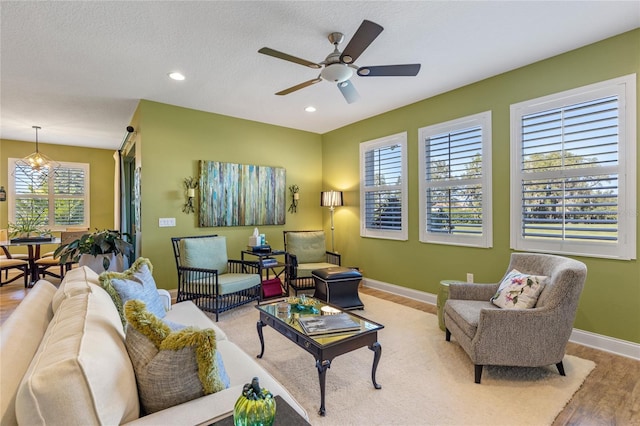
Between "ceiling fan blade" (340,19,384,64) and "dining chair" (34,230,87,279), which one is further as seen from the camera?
"dining chair" (34,230,87,279)

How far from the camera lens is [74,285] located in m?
1.66

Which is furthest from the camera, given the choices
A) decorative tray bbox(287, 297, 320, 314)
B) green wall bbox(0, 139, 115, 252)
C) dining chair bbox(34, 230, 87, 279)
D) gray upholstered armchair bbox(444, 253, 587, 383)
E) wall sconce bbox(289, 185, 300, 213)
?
green wall bbox(0, 139, 115, 252)

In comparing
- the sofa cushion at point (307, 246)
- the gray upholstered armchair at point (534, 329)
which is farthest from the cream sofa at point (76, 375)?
the sofa cushion at point (307, 246)

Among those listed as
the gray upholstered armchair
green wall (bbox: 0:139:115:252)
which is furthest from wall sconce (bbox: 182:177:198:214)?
green wall (bbox: 0:139:115:252)

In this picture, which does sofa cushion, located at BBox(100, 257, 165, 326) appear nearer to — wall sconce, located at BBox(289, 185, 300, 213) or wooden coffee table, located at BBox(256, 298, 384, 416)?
wooden coffee table, located at BBox(256, 298, 384, 416)

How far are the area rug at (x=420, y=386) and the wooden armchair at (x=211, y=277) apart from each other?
27.7 inches

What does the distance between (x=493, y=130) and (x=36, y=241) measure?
7.15 m

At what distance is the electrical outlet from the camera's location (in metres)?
4.36

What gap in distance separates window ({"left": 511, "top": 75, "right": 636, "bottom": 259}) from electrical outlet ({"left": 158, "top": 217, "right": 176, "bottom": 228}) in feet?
14.7

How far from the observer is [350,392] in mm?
2154

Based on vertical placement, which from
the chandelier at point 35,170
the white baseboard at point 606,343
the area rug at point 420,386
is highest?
the chandelier at point 35,170

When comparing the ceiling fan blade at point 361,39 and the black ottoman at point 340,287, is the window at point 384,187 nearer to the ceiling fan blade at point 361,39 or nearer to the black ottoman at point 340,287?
the black ottoman at point 340,287

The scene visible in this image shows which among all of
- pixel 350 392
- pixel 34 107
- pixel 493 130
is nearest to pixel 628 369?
pixel 350 392

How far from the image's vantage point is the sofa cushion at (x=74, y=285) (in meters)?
1.54
